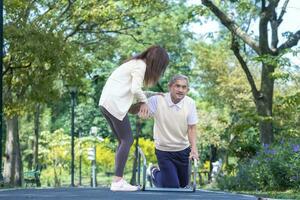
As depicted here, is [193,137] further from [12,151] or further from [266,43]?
[12,151]

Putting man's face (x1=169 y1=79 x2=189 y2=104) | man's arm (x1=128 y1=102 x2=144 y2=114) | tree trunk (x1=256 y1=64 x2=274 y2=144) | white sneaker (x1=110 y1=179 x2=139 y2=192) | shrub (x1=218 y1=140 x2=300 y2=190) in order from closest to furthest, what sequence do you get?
man's arm (x1=128 y1=102 x2=144 y2=114) → white sneaker (x1=110 y1=179 x2=139 y2=192) → man's face (x1=169 y1=79 x2=189 y2=104) → shrub (x1=218 y1=140 x2=300 y2=190) → tree trunk (x1=256 y1=64 x2=274 y2=144)

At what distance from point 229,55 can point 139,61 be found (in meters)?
33.7

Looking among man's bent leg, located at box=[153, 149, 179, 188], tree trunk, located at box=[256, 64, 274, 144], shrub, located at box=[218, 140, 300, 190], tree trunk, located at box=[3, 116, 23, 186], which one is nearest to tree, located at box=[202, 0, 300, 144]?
tree trunk, located at box=[256, 64, 274, 144]

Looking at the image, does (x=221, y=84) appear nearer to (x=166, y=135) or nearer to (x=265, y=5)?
(x=265, y=5)

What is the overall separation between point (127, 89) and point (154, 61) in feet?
1.26

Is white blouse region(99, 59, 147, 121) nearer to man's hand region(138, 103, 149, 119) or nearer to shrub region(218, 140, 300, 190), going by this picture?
man's hand region(138, 103, 149, 119)

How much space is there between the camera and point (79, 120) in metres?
62.1

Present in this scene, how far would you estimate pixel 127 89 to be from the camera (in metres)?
6.57

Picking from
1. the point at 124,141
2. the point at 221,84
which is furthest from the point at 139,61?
the point at 221,84

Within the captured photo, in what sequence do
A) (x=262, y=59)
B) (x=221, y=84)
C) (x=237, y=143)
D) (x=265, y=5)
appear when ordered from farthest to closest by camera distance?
(x=221, y=84), (x=237, y=143), (x=265, y=5), (x=262, y=59)

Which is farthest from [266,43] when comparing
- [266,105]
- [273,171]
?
[273,171]

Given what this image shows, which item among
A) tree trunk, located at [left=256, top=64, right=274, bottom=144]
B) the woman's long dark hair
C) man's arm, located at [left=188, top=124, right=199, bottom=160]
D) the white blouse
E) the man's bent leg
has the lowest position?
the man's bent leg

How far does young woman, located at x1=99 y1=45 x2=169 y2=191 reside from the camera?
257 inches

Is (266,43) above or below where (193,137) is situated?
above
